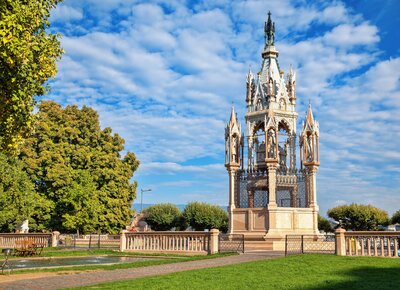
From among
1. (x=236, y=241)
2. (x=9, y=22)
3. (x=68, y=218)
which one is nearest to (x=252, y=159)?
(x=236, y=241)

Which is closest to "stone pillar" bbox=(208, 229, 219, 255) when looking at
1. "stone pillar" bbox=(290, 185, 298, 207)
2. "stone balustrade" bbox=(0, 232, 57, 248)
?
"stone pillar" bbox=(290, 185, 298, 207)

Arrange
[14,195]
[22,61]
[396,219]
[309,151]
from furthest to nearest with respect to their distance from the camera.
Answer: [396,219], [14,195], [309,151], [22,61]

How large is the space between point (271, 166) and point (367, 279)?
1602 centimetres

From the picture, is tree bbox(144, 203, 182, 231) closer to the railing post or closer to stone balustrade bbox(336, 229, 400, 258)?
stone balustrade bbox(336, 229, 400, 258)

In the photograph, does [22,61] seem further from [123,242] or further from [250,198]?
[250,198]

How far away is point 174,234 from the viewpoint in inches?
1056

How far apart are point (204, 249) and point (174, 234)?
2.10 meters

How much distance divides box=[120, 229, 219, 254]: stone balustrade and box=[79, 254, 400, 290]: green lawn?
7589 millimetres

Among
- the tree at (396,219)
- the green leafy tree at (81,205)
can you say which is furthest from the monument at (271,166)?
the tree at (396,219)

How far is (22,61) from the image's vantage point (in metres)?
12.0

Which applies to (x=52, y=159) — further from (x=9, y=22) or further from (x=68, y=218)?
(x=9, y=22)

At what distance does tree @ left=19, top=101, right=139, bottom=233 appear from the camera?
1735 inches

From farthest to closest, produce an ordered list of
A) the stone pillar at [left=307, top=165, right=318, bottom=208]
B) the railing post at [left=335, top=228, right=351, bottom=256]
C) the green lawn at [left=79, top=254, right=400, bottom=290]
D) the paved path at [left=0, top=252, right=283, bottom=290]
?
the stone pillar at [left=307, top=165, right=318, bottom=208], the railing post at [left=335, top=228, right=351, bottom=256], the paved path at [left=0, top=252, right=283, bottom=290], the green lawn at [left=79, top=254, right=400, bottom=290]

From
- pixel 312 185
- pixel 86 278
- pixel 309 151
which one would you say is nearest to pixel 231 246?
pixel 312 185
